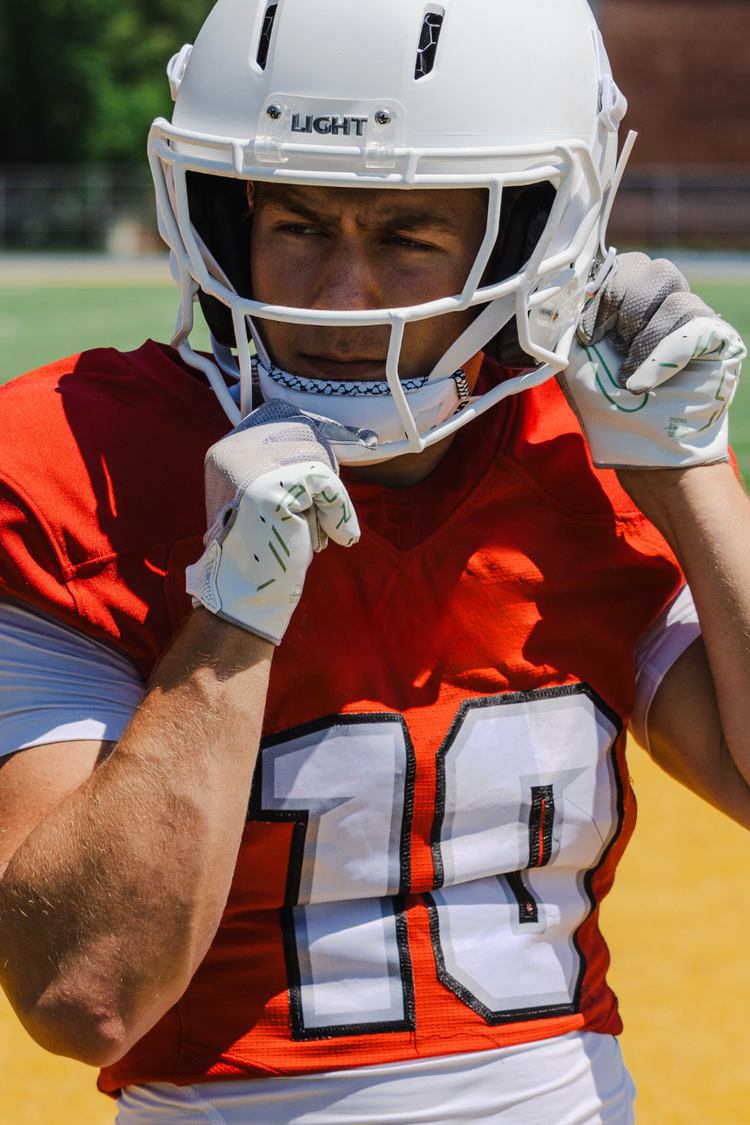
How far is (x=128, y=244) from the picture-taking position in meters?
24.0

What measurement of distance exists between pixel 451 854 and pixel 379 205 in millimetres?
698

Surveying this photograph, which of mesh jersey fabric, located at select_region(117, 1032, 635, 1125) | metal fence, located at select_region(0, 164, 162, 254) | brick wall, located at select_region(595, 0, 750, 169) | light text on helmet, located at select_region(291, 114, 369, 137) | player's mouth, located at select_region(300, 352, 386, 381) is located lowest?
metal fence, located at select_region(0, 164, 162, 254)

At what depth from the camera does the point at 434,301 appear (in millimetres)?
1405

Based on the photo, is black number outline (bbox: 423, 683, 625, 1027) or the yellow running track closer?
black number outline (bbox: 423, 683, 625, 1027)

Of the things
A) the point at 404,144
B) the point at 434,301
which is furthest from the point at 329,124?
the point at 434,301

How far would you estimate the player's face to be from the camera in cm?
140

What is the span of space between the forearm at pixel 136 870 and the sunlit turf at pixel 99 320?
6.32 meters

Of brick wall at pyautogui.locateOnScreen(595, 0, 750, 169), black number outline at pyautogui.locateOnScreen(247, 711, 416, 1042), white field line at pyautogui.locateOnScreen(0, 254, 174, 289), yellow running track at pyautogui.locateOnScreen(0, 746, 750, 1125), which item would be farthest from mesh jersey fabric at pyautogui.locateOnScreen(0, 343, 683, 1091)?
brick wall at pyautogui.locateOnScreen(595, 0, 750, 169)

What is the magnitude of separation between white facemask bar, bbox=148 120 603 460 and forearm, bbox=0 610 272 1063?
13.7 inches

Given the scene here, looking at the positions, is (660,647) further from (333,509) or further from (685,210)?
(685,210)

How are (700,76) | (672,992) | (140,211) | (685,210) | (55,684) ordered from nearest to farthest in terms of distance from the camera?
(55,684) < (672,992) < (685,210) < (140,211) < (700,76)

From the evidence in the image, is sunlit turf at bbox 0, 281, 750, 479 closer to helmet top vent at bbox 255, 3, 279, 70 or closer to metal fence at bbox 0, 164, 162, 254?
helmet top vent at bbox 255, 3, 279, 70

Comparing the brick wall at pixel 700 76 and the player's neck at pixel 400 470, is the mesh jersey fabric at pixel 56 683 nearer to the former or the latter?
the player's neck at pixel 400 470

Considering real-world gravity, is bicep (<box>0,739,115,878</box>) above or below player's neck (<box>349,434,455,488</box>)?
below
